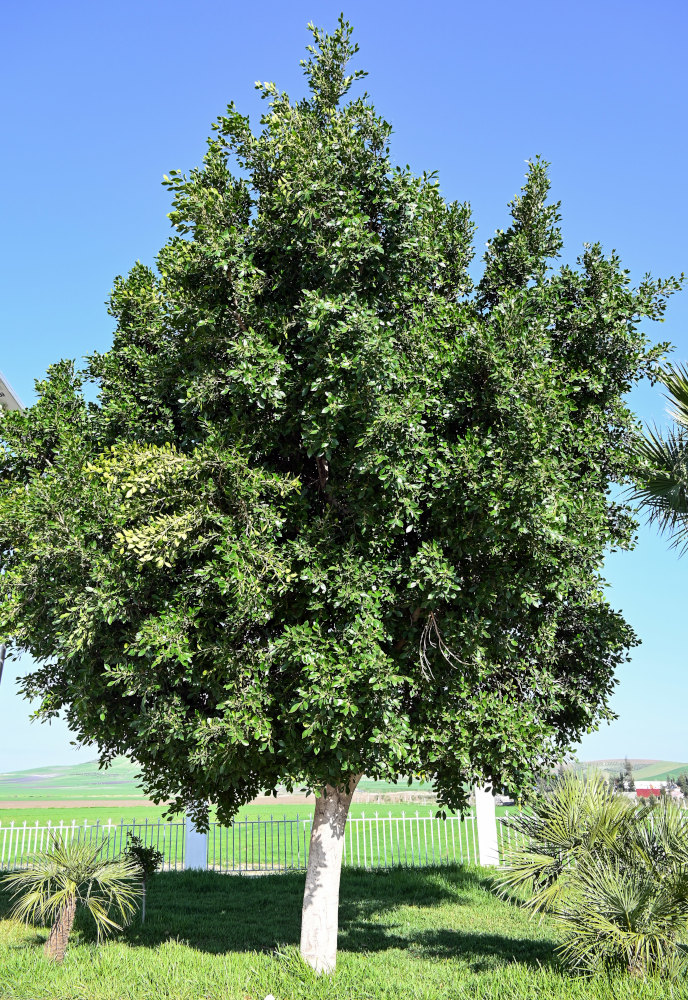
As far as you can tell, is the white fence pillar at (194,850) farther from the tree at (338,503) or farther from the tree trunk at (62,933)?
the tree at (338,503)

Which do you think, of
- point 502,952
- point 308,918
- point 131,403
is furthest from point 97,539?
point 502,952

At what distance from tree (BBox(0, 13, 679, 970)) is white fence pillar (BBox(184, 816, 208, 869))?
10.4 meters

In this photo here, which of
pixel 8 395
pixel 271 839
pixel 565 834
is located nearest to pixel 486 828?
pixel 271 839

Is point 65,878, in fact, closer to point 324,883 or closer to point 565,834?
point 324,883

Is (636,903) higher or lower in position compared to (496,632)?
lower

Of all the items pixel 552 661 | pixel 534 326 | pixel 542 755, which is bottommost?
pixel 542 755

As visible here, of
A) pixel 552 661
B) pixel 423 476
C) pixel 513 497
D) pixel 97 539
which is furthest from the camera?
pixel 552 661

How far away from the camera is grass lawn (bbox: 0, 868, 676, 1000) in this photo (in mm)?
8875

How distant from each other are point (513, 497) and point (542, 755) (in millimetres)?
3879

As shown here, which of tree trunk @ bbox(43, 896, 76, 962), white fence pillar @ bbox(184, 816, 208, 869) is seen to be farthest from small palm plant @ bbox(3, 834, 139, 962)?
white fence pillar @ bbox(184, 816, 208, 869)

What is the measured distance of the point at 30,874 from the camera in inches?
430

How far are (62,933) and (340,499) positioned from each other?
7593 millimetres

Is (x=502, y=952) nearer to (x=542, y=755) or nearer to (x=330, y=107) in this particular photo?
(x=542, y=755)

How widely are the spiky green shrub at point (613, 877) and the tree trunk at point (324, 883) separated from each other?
2.43 meters
